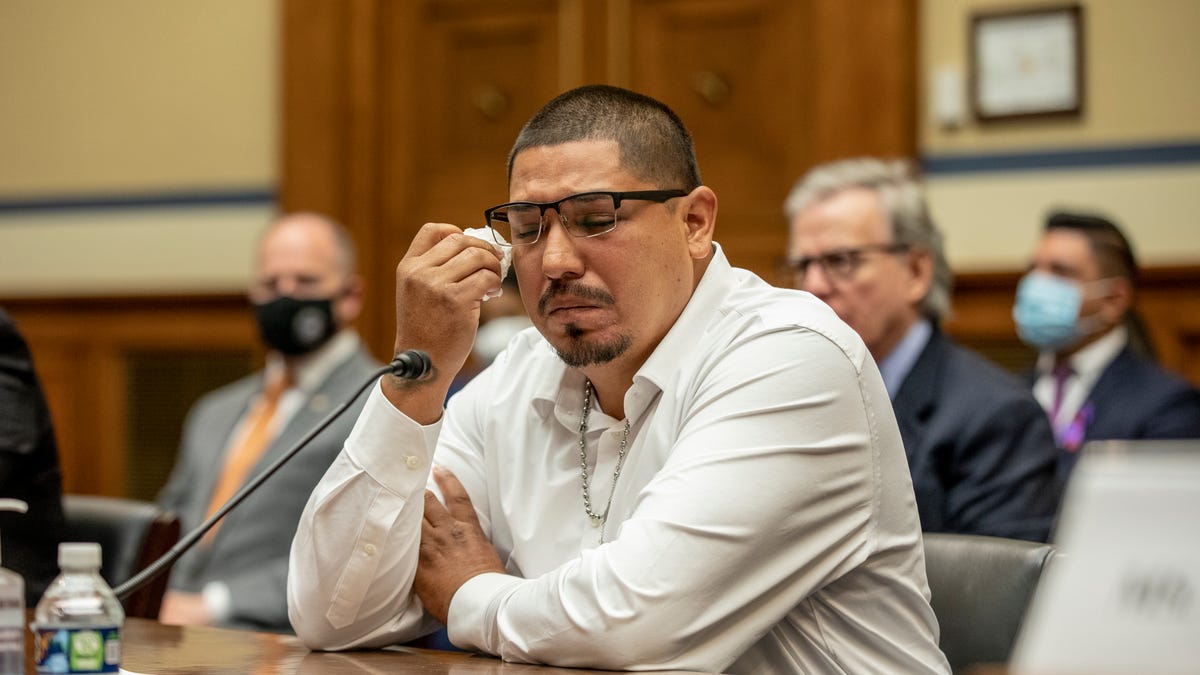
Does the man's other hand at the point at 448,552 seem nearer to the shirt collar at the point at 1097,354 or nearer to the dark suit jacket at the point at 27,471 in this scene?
the dark suit jacket at the point at 27,471

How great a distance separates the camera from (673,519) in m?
1.63

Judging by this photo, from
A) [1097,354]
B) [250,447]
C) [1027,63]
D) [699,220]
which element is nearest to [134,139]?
[250,447]

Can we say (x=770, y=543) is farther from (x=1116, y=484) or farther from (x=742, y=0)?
(x=742, y=0)

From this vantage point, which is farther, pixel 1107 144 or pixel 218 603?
pixel 1107 144

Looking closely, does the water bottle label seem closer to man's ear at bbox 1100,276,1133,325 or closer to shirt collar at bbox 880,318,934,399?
shirt collar at bbox 880,318,934,399

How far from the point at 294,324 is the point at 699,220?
1.92m

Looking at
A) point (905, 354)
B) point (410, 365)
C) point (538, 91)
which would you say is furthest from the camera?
point (538, 91)

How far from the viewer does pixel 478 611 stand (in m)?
1.74

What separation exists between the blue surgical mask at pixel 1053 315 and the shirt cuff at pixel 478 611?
2.42m

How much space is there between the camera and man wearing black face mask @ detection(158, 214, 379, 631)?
318 cm

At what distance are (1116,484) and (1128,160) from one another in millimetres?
3785

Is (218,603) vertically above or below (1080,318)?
below

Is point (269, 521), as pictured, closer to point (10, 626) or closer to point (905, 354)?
point (905, 354)

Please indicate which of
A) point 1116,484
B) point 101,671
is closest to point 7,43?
point 101,671
